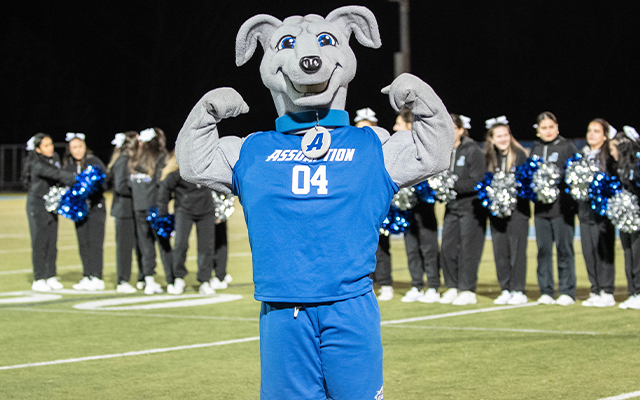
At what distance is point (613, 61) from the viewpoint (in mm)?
39062

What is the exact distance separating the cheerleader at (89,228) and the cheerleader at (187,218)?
1059mm

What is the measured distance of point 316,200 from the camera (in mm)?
3732

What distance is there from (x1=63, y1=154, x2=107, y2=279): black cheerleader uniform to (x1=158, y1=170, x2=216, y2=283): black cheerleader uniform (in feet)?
3.68

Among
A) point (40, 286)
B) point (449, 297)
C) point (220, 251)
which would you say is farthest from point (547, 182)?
point (40, 286)

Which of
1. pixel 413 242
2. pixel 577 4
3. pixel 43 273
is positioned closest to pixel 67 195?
pixel 43 273

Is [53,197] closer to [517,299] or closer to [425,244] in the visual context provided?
[425,244]

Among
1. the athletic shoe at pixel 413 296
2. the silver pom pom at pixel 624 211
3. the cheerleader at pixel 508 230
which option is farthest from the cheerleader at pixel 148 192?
the silver pom pom at pixel 624 211

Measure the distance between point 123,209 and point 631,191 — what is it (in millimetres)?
6053

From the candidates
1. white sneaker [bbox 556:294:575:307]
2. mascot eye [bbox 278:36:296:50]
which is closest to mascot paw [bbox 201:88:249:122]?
mascot eye [bbox 278:36:296:50]

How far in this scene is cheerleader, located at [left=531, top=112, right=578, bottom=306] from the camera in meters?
9.55

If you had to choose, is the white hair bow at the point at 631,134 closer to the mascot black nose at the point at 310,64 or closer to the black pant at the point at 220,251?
the black pant at the point at 220,251

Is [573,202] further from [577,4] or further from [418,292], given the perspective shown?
[577,4]

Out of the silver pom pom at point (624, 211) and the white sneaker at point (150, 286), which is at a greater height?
the silver pom pom at point (624, 211)

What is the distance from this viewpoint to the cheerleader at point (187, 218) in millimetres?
10773
